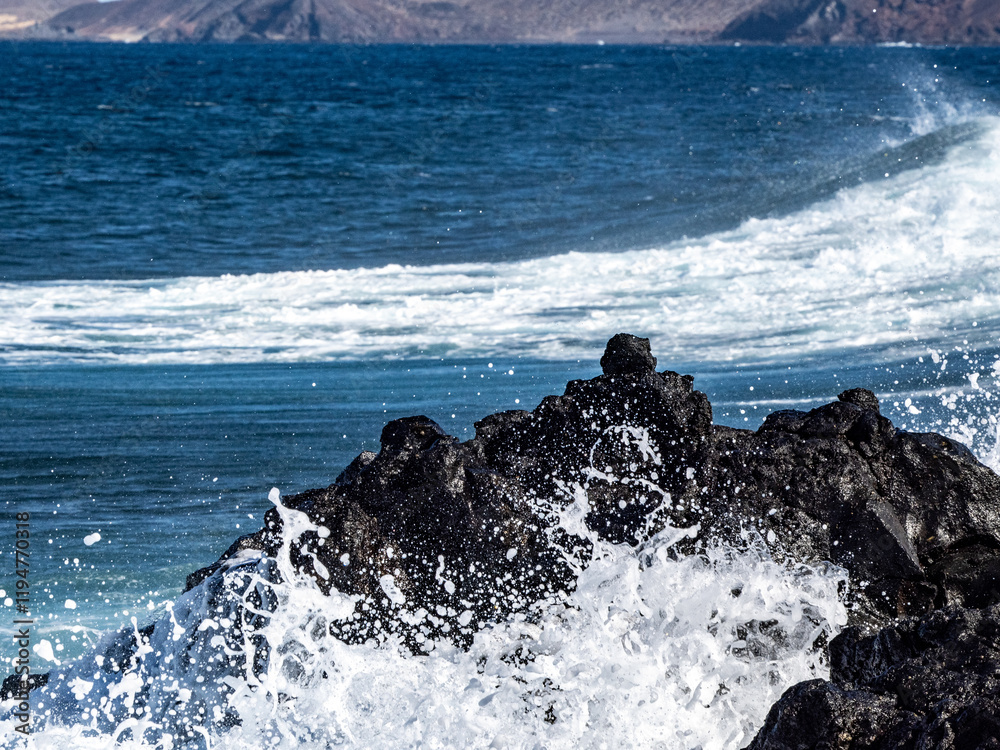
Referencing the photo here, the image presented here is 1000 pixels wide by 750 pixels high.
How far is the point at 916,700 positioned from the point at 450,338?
6.26m

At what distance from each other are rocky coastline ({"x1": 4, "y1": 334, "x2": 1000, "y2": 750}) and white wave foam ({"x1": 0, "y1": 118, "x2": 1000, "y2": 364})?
424 cm

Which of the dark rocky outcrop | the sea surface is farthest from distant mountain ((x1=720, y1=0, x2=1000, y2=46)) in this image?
the dark rocky outcrop

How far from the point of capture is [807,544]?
378cm

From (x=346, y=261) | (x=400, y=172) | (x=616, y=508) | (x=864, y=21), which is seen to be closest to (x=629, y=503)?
(x=616, y=508)

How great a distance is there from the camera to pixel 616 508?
12.8 feet

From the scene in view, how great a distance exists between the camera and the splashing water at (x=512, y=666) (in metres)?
3.49

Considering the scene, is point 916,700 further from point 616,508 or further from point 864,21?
point 864,21

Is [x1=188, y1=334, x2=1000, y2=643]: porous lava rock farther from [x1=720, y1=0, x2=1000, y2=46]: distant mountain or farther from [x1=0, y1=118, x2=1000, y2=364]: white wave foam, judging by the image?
[x1=720, y1=0, x2=1000, y2=46]: distant mountain

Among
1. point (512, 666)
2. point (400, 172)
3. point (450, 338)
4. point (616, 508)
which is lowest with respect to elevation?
point (512, 666)

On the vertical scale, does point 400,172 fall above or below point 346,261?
above

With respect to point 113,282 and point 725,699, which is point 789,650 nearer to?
point 725,699

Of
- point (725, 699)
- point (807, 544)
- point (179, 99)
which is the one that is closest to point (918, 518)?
point (807, 544)

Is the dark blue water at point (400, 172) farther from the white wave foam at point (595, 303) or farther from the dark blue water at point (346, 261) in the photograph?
the white wave foam at point (595, 303)

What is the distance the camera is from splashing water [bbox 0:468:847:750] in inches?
137
